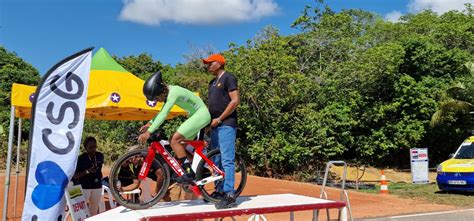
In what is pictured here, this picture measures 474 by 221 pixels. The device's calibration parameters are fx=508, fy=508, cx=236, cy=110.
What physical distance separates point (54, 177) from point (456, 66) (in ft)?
98.1

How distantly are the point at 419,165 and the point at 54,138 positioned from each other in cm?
1716

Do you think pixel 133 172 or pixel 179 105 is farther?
pixel 133 172

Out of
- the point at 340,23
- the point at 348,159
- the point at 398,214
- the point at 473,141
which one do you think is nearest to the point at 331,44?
the point at 340,23

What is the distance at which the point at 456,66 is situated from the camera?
31000 millimetres

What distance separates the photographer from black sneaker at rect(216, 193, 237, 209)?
5973 millimetres

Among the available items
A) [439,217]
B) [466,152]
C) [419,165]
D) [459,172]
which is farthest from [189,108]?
[419,165]

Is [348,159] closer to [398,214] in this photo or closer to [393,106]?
[393,106]

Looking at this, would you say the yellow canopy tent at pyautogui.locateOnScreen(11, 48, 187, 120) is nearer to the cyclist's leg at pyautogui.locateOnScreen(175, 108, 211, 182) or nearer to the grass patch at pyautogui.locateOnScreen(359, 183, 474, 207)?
the cyclist's leg at pyautogui.locateOnScreen(175, 108, 211, 182)

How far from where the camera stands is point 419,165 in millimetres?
20047

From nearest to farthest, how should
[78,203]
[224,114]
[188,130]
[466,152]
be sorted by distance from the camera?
[188,130]
[224,114]
[78,203]
[466,152]

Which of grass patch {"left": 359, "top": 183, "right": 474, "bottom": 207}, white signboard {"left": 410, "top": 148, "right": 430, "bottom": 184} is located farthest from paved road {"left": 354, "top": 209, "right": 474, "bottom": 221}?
white signboard {"left": 410, "top": 148, "right": 430, "bottom": 184}

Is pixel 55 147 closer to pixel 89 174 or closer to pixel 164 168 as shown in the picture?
pixel 164 168

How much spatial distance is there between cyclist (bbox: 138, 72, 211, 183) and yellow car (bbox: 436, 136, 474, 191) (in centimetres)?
1182

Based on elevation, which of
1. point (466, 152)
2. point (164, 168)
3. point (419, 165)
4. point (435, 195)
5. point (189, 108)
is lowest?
point (435, 195)
